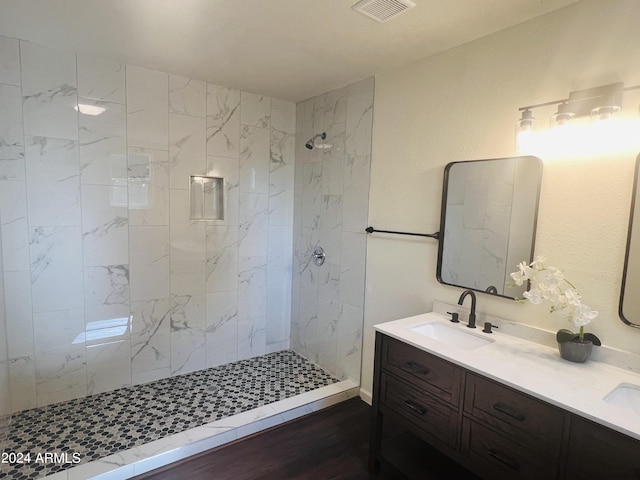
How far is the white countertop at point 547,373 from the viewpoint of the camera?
120 cm

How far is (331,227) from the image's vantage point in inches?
122

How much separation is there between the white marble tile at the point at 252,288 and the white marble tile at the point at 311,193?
0.59m

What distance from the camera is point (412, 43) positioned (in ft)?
6.92

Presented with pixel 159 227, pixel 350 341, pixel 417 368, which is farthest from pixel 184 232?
pixel 417 368

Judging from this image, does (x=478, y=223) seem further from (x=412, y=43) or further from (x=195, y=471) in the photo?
(x=195, y=471)

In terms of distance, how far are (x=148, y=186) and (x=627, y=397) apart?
9.99 ft

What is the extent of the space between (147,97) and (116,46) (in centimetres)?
44

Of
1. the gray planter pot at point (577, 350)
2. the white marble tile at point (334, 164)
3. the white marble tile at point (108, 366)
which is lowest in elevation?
the white marble tile at point (108, 366)

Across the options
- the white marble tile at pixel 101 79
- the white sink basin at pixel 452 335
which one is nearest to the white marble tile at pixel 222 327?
the white marble tile at pixel 101 79

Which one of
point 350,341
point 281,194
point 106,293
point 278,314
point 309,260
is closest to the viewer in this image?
point 106,293

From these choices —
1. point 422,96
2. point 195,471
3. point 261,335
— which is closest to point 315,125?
point 422,96

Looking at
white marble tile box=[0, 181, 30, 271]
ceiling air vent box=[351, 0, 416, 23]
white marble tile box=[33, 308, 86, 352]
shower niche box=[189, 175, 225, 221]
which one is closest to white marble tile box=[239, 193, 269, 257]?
shower niche box=[189, 175, 225, 221]

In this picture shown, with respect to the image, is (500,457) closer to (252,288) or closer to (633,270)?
(633,270)

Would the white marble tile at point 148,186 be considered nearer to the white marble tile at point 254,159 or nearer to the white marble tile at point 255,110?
the white marble tile at point 254,159
